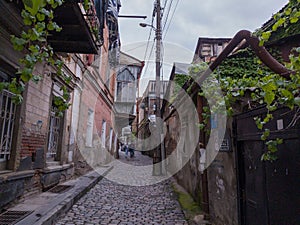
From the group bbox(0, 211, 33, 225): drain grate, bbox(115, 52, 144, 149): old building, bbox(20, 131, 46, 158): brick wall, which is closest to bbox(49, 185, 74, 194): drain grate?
bbox(20, 131, 46, 158): brick wall

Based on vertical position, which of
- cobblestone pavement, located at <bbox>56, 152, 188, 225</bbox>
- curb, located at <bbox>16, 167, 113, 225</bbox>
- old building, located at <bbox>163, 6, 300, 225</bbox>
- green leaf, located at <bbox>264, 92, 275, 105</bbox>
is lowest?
cobblestone pavement, located at <bbox>56, 152, 188, 225</bbox>

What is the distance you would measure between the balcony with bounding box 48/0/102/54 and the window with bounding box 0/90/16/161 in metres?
1.46

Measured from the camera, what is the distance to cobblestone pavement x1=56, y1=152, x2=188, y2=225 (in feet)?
13.7

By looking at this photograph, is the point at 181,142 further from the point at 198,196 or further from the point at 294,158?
the point at 294,158

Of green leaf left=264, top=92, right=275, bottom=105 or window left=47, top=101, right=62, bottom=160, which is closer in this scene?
green leaf left=264, top=92, right=275, bottom=105

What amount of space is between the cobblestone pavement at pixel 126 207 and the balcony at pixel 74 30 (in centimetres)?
354

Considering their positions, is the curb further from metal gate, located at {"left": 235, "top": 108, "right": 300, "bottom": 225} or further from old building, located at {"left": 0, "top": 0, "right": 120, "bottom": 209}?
metal gate, located at {"left": 235, "top": 108, "right": 300, "bottom": 225}

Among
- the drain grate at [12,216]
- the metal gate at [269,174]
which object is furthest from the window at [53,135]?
the metal gate at [269,174]

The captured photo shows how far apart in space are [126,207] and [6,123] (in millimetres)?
2969

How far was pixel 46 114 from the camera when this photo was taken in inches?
219

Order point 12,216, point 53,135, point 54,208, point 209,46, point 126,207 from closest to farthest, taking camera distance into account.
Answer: point 12,216
point 54,208
point 126,207
point 53,135
point 209,46

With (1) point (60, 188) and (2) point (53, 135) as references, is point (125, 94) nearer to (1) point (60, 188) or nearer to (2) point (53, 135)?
(2) point (53, 135)

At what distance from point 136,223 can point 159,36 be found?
28.4ft

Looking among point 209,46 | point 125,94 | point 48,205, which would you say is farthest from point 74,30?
point 125,94
